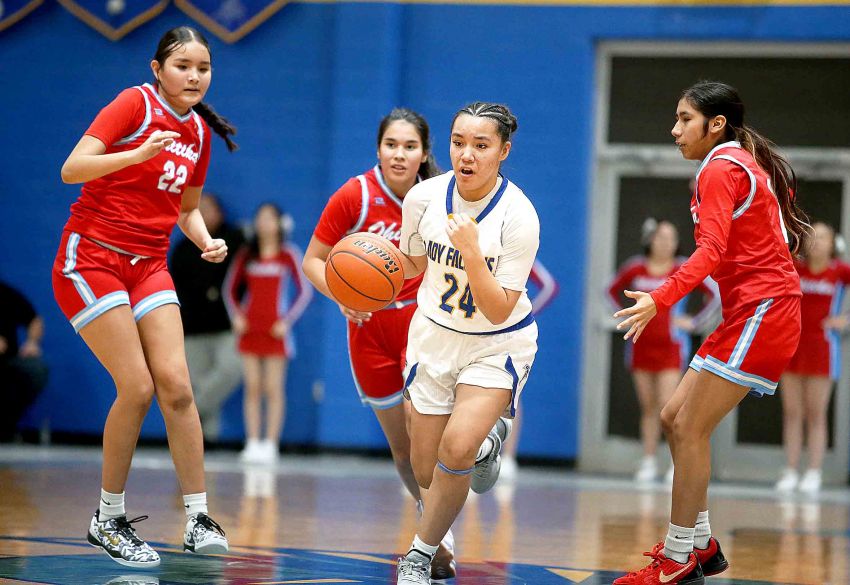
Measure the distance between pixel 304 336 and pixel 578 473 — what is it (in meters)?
2.40

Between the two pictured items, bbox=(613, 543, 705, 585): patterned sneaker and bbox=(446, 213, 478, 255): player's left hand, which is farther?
bbox=(613, 543, 705, 585): patterned sneaker

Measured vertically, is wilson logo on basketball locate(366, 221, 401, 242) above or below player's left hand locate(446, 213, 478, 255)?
above

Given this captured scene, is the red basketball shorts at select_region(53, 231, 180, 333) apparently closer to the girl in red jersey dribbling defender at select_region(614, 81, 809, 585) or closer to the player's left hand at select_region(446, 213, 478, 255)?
the player's left hand at select_region(446, 213, 478, 255)

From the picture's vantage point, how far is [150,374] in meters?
4.40

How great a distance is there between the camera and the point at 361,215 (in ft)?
15.9

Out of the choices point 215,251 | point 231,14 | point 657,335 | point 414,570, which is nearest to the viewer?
point 414,570

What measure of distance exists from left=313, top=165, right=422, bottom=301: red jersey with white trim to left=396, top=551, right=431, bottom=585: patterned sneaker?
1.23m

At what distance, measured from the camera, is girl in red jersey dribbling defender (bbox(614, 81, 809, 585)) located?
14.0ft

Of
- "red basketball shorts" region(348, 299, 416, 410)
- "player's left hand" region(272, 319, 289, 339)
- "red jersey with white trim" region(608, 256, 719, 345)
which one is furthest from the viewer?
"player's left hand" region(272, 319, 289, 339)

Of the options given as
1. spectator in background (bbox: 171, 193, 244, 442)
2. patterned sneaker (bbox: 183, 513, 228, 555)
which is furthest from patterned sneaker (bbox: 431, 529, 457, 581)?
spectator in background (bbox: 171, 193, 244, 442)

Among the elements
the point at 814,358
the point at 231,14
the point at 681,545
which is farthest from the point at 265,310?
the point at 681,545

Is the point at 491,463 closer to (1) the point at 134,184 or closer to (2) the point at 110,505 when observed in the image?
(2) the point at 110,505

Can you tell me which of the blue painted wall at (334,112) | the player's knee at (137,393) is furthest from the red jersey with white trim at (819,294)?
the player's knee at (137,393)

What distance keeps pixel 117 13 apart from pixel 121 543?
648cm
